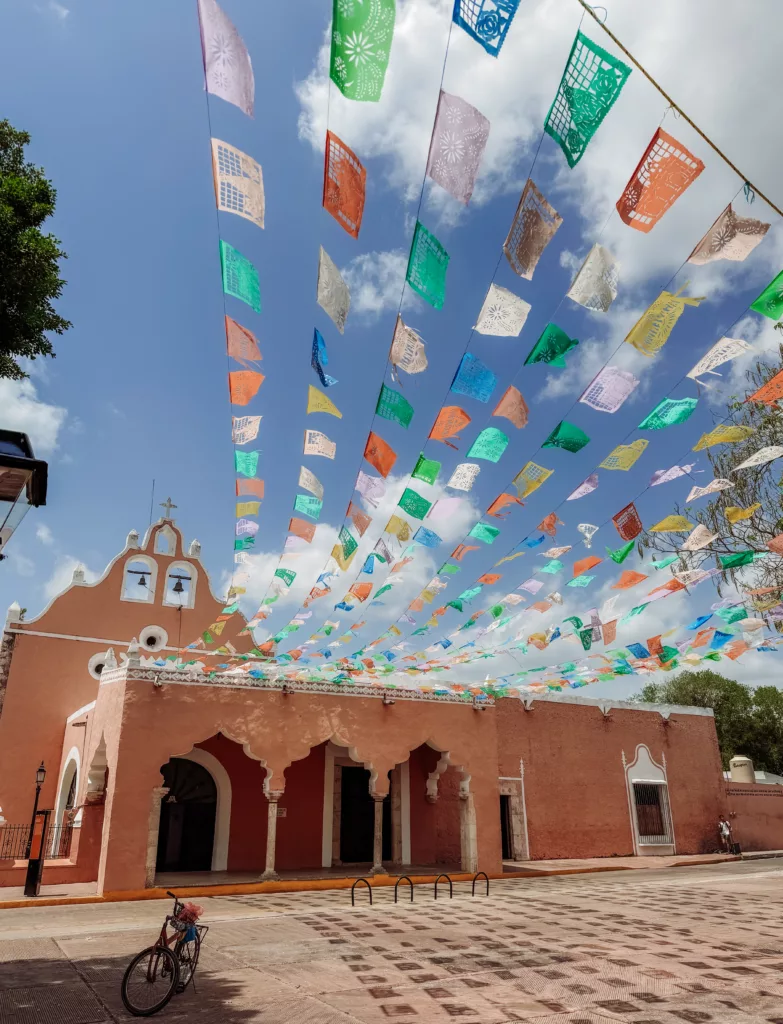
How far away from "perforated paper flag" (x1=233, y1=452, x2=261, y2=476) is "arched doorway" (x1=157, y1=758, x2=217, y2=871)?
27.1 feet

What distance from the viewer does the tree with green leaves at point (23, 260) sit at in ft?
20.0

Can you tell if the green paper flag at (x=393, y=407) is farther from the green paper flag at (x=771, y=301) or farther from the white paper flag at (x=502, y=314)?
the green paper flag at (x=771, y=301)

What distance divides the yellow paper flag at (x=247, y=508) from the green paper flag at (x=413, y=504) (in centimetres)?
202

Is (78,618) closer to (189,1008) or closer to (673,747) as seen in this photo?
(189,1008)

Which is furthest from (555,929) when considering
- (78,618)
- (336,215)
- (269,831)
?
(78,618)

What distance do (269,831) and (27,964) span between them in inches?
272

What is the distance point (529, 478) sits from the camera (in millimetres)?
8531

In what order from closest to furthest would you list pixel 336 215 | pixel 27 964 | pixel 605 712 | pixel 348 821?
pixel 336 215 < pixel 27 964 < pixel 348 821 < pixel 605 712

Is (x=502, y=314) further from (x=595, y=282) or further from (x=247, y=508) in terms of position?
(x=247, y=508)

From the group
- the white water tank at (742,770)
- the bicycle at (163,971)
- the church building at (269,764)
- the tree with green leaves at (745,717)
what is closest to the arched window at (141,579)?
the church building at (269,764)

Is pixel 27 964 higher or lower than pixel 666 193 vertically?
lower

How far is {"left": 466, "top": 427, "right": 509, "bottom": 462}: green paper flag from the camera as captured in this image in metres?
7.89

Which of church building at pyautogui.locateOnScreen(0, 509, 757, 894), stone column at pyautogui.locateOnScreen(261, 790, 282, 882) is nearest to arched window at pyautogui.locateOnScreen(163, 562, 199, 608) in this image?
church building at pyautogui.locateOnScreen(0, 509, 757, 894)

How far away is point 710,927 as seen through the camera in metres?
8.10
